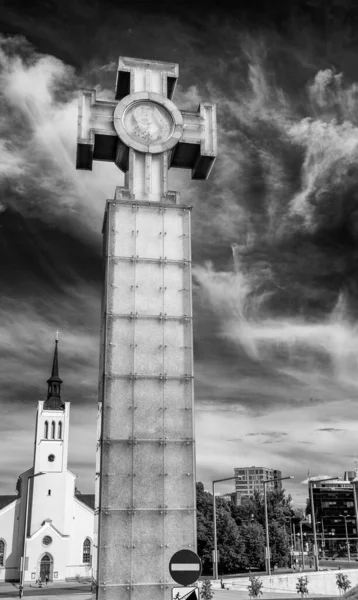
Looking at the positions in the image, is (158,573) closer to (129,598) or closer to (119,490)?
(129,598)

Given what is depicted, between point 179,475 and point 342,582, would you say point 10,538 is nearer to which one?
point 342,582

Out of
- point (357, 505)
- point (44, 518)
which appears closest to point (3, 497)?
point (44, 518)

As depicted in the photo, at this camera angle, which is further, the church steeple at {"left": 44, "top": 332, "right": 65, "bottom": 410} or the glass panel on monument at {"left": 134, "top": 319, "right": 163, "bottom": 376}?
the church steeple at {"left": 44, "top": 332, "right": 65, "bottom": 410}

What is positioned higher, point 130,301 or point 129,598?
point 130,301

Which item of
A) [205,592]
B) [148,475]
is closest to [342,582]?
[205,592]

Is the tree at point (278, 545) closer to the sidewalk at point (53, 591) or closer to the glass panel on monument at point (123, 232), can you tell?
the sidewalk at point (53, 591)

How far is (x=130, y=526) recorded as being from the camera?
742 inches

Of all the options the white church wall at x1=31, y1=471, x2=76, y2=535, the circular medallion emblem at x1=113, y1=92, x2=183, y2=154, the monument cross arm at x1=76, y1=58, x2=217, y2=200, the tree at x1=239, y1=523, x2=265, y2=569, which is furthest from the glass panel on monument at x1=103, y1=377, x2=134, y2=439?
the white church wall at x1=31, y1=471, x2=76, y2=535

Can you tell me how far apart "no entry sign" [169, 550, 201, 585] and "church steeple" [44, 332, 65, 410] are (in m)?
83.1

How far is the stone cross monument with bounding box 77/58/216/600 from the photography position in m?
18.8

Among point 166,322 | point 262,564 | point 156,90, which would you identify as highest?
point 156,90

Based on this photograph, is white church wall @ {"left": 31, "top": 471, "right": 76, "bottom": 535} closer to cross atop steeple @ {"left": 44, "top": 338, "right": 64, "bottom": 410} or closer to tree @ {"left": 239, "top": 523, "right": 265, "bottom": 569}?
cross atop steeple @ {"left": 44, "top": 338, "right": 64, "bottom": 410}

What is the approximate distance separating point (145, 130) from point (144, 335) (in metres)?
8.50

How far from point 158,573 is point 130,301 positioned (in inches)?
356
